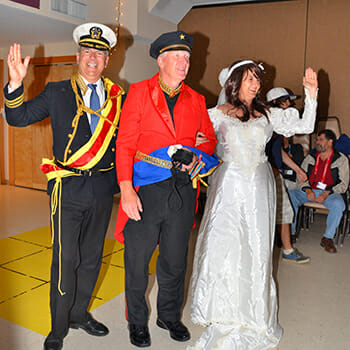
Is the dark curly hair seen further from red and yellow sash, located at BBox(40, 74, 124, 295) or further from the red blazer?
red and yellow sash, located at BBox(40, 74, 124, 295)

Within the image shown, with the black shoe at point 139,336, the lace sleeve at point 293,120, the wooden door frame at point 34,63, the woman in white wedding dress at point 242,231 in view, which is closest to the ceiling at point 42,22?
the wooden door frame at point 34,63

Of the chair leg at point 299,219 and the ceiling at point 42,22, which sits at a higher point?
the ceiling at point 42,22

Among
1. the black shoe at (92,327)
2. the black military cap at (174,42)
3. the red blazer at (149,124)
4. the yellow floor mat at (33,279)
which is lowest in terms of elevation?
the yellow floor mat at (33,279)

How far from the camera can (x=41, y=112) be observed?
2.11 m

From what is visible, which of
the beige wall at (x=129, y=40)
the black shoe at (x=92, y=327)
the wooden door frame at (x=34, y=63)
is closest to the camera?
the black shoe at (x=92, y=327)

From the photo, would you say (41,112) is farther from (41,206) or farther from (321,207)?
(41,206)

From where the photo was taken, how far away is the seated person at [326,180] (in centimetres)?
436

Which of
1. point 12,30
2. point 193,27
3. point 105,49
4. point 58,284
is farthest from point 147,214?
point 193,27

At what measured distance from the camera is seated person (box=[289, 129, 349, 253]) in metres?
4.36

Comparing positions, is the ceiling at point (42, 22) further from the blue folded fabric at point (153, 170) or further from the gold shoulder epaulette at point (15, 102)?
the blue folded fabric at point (153, 170)

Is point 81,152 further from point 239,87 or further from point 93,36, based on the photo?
point 239,87

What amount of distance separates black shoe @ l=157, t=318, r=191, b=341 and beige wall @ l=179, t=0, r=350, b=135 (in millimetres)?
3976

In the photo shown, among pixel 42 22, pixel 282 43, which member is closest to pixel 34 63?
pixel 42 22

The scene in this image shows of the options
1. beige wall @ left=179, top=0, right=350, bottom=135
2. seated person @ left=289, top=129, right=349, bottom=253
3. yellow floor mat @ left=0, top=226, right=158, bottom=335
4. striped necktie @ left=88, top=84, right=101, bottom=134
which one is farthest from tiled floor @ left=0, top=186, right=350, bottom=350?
beige wall @ left=179, top=0, right=350, bottom=135
